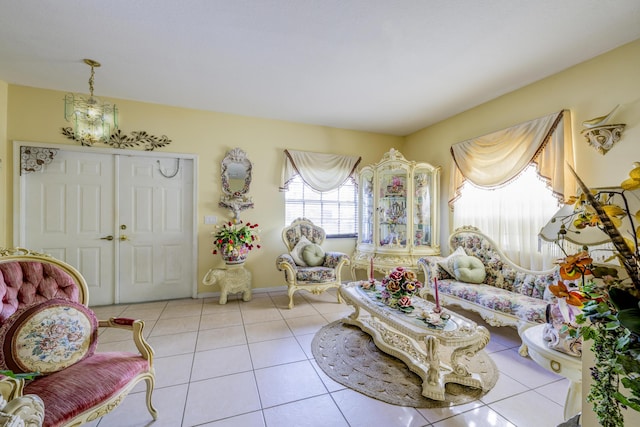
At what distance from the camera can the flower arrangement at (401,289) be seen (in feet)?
6.75

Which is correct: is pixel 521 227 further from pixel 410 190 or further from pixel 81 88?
pixel 81 88

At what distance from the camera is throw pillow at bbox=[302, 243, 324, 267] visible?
145 inches

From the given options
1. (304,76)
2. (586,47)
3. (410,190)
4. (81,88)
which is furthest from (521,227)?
(81,88)

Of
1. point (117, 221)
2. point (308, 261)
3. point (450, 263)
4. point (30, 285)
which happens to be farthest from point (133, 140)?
point (450, 263)

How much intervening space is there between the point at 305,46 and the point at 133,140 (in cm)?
265

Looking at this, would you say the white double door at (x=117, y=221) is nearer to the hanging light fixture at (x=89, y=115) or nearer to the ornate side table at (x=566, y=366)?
the hanging light fixture at (x=89, y=115)

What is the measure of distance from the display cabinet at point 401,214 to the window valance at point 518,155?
0.38 m

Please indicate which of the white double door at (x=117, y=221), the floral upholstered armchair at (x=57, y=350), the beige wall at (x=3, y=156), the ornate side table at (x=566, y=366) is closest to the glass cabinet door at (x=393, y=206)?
the ornate side table at (x=566, y=366)

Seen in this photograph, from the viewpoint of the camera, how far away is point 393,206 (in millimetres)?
3967

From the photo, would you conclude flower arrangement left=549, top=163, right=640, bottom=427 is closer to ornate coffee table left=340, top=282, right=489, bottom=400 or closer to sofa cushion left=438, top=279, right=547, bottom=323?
ornate coffee table left=340, top=282, right=489, bottom=400

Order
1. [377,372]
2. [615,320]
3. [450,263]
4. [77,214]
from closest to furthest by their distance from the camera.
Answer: [615,320] → [377,372] → [450,263] → [77,214]

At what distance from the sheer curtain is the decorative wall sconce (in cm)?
17

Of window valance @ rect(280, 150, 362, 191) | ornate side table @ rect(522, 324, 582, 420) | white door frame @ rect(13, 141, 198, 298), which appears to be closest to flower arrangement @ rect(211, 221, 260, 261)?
window valance @ rect(280, 150, 362, 191)

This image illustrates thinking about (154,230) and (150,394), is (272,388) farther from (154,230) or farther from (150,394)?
(154,230)
